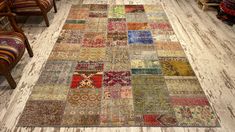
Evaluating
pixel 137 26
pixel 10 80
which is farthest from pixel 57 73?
pixel 137 26

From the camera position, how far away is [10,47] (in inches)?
86.0

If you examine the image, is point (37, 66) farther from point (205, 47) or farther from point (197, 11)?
point (197, 11)

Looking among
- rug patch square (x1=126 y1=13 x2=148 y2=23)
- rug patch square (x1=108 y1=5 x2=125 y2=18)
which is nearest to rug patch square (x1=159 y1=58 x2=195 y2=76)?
rug patch square (x1=126 y1=13 x2=148 y2=23)

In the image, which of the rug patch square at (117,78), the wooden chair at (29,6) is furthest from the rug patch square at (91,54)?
the wooden chair at (29,6)

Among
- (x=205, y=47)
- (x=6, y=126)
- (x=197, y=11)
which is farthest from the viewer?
(x=197, y=11)

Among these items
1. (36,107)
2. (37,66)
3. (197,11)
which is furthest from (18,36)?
(197,11)

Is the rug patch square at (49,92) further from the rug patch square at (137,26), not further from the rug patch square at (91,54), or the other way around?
the rug patch square at (137,26)

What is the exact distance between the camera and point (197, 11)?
405 centimetres

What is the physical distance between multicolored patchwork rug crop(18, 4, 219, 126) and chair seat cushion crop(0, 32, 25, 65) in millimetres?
382

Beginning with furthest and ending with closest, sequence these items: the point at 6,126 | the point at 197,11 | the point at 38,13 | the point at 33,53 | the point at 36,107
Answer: the point at 197,11 < the point at 38,13 < the point at 33,53 < the point at 36,107 < the point at 6,126

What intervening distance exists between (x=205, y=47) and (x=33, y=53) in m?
2.37

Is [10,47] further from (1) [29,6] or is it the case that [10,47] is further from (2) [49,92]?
(1) [29,6]

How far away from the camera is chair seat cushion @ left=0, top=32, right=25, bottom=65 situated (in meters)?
2.11

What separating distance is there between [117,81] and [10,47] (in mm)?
1173
